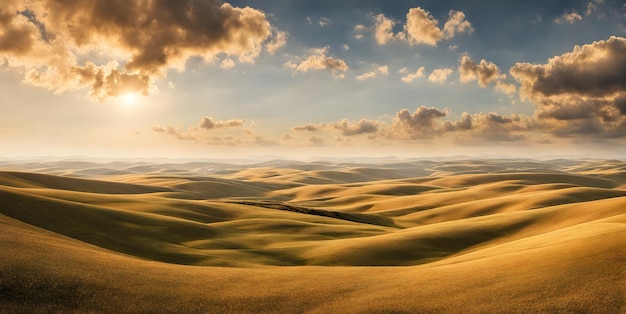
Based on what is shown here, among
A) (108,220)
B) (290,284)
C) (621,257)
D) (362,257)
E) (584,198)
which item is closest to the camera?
(621,257)

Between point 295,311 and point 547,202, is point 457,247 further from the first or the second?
point 547,202

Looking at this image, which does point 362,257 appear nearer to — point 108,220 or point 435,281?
point 435,281

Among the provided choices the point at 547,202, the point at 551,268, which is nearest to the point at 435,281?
the point at 551,268

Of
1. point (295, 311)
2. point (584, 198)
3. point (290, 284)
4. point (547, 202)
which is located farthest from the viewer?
point (584, 198)

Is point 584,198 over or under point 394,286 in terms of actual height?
under

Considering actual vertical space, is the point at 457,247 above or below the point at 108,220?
below

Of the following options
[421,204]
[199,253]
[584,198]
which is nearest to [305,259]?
[199,253]

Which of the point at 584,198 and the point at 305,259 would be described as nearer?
the point at 305,259

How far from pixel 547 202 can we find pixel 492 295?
83.3m

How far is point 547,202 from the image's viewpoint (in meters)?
85.4

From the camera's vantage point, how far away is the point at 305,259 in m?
39.3

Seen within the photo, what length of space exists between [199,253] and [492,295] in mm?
Result: 30204

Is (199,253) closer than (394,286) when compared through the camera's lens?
No

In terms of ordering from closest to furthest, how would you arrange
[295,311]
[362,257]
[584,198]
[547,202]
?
[295,311] → [362,257] → [547,202] → [584,198]
